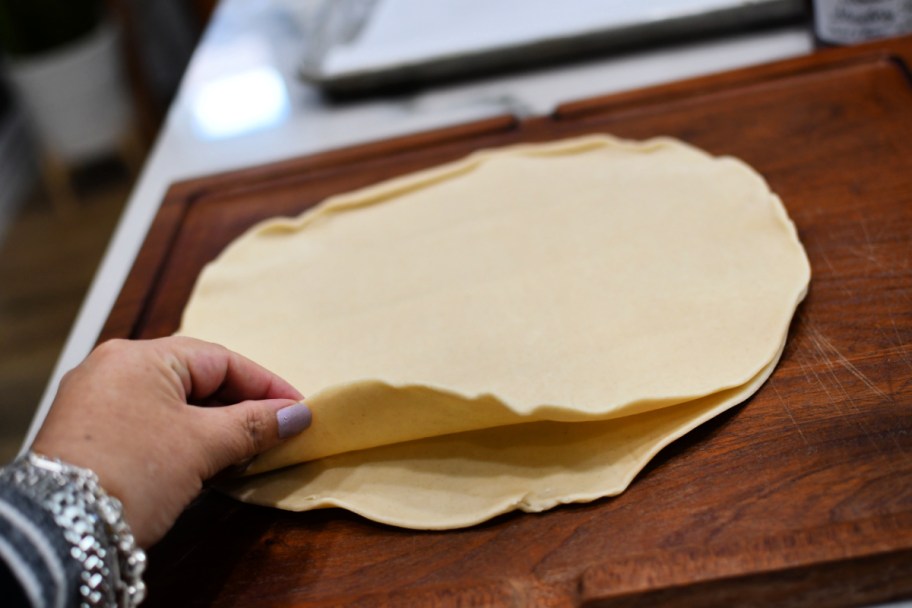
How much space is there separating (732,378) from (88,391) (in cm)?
48

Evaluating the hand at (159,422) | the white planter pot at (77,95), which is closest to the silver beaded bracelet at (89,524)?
the hand at (159,422)

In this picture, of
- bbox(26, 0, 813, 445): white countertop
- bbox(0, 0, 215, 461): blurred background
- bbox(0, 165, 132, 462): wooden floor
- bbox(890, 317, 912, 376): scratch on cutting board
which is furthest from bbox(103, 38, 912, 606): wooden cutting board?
bbox(0, 0, 215, 461): blurred background

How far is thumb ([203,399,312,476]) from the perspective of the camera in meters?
0.63

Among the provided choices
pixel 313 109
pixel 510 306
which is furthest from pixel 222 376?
pixel 313 109

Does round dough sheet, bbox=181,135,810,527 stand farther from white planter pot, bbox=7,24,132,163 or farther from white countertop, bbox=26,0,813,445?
white planter pot, bbox=7,24,132,163

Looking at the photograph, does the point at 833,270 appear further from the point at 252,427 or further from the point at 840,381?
the point at 252,427

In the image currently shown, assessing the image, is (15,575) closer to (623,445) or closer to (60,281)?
(623,445)

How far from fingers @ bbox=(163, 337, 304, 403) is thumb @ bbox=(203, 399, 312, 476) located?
2cm

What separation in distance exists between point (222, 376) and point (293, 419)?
0.07 metres

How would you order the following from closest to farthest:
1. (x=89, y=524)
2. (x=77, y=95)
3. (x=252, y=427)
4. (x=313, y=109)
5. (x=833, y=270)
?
(x=89, y=524), (x=252, y=427), (x=833, y=270), (x=313, y=109), (x=77, y=95)

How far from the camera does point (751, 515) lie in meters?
0.59

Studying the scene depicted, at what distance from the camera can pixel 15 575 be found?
0.51 meters

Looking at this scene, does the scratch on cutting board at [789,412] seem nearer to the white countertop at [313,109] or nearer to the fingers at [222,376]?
the fingers at [222,376]

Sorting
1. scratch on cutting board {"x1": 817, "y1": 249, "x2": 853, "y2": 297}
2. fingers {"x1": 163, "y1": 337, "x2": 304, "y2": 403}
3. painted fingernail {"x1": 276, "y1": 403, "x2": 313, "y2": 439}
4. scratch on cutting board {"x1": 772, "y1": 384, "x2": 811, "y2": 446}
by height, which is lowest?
scratch on cutting board {"x1": 817, "y1": 249, "x2": 853, "y2": 297}
